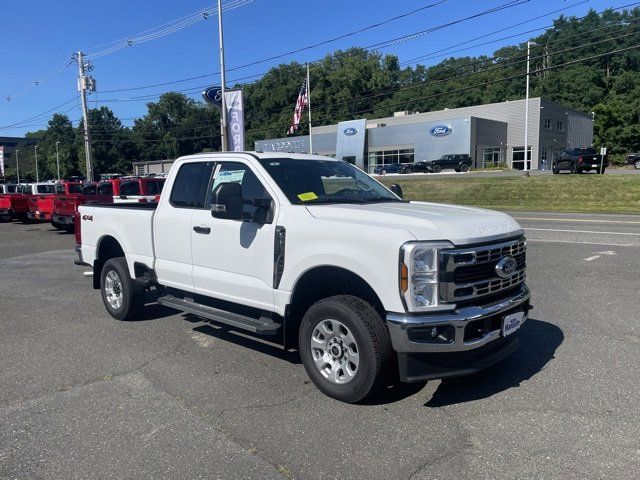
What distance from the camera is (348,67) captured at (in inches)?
3920

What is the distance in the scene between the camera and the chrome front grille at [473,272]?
374 cm

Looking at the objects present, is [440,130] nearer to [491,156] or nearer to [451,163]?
[451,163]

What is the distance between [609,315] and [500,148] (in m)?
55.7

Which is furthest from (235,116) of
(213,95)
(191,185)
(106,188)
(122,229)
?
(191,185)

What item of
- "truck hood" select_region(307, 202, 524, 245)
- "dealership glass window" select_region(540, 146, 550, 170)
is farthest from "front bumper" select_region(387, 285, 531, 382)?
"dealership glass window" select_region(540, 146, 550, 170)

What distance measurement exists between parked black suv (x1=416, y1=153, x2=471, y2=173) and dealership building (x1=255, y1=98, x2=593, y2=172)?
313cm

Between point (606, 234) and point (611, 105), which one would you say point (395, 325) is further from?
point (611, 105)

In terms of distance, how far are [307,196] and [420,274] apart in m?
1.58

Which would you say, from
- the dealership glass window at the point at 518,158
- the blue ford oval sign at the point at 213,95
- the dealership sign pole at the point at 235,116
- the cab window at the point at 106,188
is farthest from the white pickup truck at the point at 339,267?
the dealership glass window at the point at 518,158

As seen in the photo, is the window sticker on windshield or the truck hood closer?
the truck hood

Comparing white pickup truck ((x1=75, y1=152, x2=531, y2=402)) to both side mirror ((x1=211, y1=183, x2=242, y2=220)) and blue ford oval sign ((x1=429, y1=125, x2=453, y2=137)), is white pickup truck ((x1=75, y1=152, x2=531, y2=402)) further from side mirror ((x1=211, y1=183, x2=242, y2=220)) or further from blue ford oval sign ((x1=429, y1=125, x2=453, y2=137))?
blue ford oval sign ((x1=429, y1=125, x2=453, y2=137))

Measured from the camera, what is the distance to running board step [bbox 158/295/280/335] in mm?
4645

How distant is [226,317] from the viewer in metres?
5.04

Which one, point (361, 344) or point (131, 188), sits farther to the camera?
point (131, 188)
